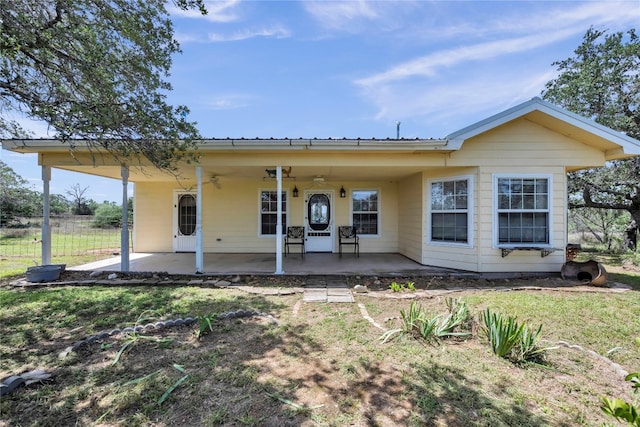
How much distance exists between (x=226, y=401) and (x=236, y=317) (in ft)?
5.48

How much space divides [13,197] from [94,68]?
21.0 m

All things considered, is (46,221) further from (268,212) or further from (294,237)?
(294,237)

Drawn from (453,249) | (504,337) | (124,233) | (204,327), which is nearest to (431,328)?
(504,337)

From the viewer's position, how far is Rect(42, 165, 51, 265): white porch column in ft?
19.2

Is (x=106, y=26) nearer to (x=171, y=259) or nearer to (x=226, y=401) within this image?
(x=226, y=401)

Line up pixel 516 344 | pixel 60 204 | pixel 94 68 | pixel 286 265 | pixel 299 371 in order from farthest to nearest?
pixel 60 204
pixel 286 265
pixel 94 68
pixel 516 344
pixel 299 371

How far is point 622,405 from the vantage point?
3.98 ft

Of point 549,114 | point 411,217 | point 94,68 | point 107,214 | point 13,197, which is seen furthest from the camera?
point 107,214

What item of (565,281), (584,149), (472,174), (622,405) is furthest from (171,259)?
(584,149)

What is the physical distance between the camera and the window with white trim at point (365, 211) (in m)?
8.94

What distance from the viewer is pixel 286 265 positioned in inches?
269

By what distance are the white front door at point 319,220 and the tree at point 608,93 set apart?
8741mm

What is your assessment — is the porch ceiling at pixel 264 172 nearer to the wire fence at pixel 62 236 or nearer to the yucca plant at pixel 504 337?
the yucca plant at pixel 504 337

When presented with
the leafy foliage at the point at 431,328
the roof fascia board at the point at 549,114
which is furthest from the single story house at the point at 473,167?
the leafy foliage at the point at 431,328
